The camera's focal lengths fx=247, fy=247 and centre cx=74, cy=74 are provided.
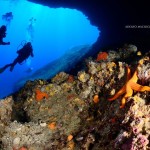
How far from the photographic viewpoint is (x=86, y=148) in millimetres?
4367

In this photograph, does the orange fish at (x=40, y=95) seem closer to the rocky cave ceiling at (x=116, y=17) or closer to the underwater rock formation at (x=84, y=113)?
the underwater rock formation at (x=84, y=113)

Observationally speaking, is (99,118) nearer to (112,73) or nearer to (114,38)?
(112,73)

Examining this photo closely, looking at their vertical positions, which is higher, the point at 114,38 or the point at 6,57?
the point at 114,38

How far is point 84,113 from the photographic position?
5629mm

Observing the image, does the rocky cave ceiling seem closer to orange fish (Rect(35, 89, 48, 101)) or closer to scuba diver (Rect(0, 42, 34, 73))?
scuba diver (Rect(0, 42, 34, 73))

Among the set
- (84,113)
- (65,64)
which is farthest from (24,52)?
(84,113)

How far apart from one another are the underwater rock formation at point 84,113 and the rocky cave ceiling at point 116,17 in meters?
5.19

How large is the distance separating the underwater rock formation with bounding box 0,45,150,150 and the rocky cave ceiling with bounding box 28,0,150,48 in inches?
204

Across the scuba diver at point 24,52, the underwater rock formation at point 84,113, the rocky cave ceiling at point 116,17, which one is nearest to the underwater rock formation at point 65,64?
the rocky cave ceiling at point 116,17

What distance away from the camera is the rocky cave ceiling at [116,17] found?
1157 cm

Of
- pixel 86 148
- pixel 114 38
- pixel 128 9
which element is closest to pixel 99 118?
pixel 86 148

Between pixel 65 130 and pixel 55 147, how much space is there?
0.50 metres

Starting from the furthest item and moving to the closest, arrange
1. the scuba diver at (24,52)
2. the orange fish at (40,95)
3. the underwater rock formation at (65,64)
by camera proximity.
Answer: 1. the underwater rock formation at (65,64)
2. the scuba diver at (24,52)
3. the orange fish at (40,95)

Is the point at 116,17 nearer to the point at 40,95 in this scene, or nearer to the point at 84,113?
the point at 40,95
